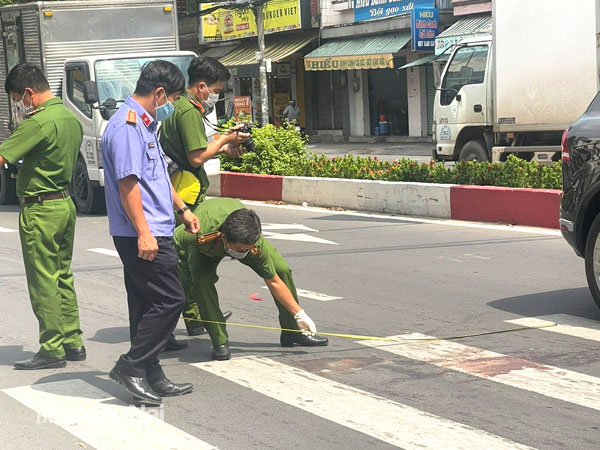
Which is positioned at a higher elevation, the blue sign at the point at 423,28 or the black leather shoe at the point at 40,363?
the blue sign at the point at 423,28

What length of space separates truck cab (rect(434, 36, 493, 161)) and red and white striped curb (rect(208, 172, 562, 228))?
2.97 metres

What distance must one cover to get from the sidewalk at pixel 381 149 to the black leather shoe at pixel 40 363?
19.6 metres

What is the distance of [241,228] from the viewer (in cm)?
604

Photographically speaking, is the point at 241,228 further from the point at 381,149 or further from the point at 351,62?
the point at 351,62

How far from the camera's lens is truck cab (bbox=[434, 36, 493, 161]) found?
55.6 ft

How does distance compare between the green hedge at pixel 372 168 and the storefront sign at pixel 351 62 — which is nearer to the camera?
the green hedge at pixel 372 168

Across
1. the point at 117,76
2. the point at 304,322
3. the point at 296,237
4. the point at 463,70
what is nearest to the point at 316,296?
the point at 304,322

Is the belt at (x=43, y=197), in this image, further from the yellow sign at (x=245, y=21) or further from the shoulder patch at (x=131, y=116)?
the yellow sign at (x=245, y=21)

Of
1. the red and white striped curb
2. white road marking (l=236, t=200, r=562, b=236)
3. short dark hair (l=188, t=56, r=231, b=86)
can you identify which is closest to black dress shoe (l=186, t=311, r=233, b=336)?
short dark hair (l=188, t=56, r=231, b=86)

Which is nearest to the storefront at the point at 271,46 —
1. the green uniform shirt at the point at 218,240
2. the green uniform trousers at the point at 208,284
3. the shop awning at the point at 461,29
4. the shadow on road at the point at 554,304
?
the shop awning at the point at 461,29

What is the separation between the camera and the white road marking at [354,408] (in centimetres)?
486

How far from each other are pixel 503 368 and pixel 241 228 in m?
1.69

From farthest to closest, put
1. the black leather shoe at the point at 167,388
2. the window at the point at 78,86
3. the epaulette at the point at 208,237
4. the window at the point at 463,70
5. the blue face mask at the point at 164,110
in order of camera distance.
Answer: the window at the point at 463,70
the window at the point at 78,86
the epaulette at the point at 208,237
the blue face mask at the point at 164,110
the black leather shoe at the point at 167,388

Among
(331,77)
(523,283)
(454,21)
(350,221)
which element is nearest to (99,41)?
(350,221)
